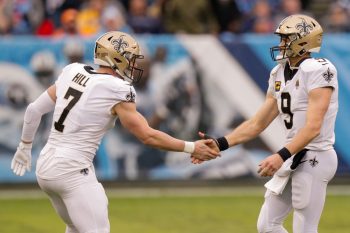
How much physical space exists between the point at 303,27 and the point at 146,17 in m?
7.97

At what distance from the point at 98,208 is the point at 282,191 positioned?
1426mm

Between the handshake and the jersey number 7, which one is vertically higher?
the jersey number 7

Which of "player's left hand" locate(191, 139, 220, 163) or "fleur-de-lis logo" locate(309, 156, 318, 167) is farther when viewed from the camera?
"player's left hand" locate(191, 139, 220, 163)

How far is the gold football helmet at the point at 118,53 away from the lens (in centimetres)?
752

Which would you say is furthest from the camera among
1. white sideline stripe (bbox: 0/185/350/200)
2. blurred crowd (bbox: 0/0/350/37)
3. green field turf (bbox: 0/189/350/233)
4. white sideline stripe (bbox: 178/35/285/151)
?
blurred crowd (bbox: 0/0/350/37)

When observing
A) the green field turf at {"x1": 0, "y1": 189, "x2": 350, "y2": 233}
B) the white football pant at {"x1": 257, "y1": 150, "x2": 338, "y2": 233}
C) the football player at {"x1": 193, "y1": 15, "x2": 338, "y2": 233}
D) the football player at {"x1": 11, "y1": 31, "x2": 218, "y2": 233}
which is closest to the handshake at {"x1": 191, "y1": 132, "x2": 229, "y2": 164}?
the football player at {"x1": 11, "y1": 31, "x2": 218, "y2": 233}

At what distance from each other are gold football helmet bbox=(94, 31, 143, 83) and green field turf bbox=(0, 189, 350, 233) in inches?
133

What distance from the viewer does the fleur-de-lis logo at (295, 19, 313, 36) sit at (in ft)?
25.0

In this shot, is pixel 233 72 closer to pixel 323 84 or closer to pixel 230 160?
pixel 230 160

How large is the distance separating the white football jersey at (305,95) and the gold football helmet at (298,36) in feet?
0.40

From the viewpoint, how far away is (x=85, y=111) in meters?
7.34

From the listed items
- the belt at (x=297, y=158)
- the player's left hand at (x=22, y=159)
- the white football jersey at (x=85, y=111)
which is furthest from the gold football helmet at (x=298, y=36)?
the player's left hand at (x=22, y=159)

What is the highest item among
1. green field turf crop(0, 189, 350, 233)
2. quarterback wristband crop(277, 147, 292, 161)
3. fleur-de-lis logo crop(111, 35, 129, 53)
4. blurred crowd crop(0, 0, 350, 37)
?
fleur-de-lis logo crop(111, 35, 129, 53)

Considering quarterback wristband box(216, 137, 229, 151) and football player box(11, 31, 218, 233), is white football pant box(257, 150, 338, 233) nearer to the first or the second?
quarterback wristband box(216, 137, 229, 151)
